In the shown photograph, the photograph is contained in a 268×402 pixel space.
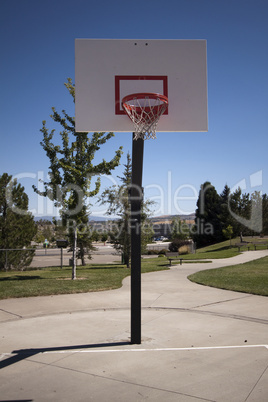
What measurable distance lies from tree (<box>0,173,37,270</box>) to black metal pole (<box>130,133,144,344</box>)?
15.5 meters

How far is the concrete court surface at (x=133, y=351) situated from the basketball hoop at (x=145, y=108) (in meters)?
3.82

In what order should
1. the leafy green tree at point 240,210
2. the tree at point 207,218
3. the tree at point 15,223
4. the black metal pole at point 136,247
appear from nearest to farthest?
the black metal pole at point 136,247 → the tree at point 15,223 → the leafy green tree at point 240,210 → the tree at point 207,218

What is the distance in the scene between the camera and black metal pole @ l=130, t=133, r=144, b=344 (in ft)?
21.1

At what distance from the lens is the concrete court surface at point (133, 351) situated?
4.52 metres

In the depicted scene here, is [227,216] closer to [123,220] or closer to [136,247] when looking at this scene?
[123,220]

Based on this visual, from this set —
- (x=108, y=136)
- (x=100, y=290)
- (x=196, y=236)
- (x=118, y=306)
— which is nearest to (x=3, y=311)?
(x=118, y=306)

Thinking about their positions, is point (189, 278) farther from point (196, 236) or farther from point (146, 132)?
point (196, 236)

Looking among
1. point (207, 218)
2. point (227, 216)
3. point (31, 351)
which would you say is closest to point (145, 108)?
point (31, 351)

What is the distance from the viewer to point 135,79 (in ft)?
24.1

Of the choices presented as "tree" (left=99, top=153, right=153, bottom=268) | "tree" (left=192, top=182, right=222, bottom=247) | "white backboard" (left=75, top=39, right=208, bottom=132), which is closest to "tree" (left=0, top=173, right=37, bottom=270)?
"tree" (left=99, top=153, right=153, bottom=268)

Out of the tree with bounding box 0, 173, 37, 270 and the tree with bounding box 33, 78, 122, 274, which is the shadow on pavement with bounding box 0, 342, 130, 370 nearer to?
the tree with bounding box 33, 78, 122, 274

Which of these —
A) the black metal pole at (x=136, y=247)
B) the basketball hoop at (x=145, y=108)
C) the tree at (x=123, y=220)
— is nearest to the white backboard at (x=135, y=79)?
the basketball hoop at (x=145, y=108)

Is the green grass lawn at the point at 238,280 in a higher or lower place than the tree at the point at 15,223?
lower

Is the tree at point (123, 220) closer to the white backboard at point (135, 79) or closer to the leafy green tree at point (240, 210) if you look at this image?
Answer: the white backboard at point (135, 79)
